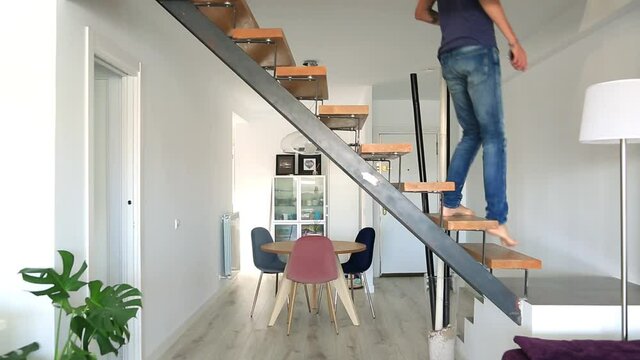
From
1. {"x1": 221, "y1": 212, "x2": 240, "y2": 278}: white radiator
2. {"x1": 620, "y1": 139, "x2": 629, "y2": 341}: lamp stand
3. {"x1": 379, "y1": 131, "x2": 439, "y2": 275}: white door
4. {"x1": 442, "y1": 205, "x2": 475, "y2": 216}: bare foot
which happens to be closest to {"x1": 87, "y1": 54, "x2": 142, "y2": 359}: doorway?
{"x1": 442, "y1": 205, "x2": 475, "y2": 216}: bare foot

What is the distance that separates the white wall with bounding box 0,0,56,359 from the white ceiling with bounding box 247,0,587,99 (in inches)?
60.7

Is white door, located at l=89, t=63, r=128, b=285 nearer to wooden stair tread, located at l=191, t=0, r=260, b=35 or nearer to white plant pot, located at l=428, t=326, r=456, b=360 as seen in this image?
wooden stair tread, located at l=191, t=0, r=260, b=35

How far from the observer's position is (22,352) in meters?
1.93

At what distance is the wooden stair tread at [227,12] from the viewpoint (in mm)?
2377

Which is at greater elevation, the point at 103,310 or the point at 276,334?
the point at 103,310

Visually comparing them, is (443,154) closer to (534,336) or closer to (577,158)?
(534,336)

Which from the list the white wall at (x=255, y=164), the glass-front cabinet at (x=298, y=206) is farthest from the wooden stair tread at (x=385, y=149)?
the white wall at (x=255, y=164)

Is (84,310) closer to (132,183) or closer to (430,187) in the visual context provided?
(132,183)

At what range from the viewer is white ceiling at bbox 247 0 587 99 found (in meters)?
3.31

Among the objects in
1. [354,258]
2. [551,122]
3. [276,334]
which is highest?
[551,122]

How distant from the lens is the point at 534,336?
2344mm

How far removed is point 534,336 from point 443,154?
3.57ft

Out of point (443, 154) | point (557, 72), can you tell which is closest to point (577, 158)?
point (557, 72)

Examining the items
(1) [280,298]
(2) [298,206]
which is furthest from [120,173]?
(2) [298,206]
